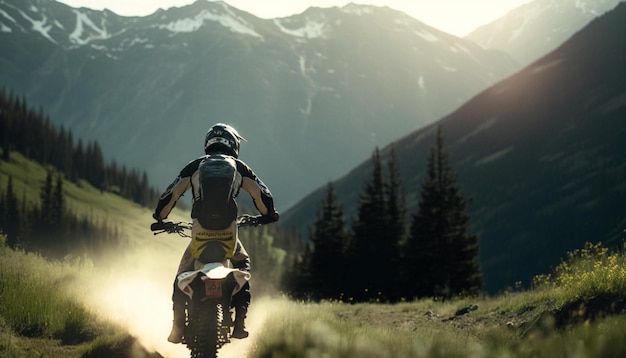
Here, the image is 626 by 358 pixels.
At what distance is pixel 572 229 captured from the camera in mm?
196750

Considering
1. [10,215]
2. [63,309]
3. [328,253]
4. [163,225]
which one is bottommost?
[63,309]

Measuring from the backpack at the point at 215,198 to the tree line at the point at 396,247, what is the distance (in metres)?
40.4

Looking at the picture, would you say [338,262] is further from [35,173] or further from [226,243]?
[35,173]

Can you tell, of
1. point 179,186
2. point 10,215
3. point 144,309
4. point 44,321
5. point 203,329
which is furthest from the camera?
point 10,215

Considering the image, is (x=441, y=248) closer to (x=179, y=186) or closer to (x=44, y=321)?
(x=44, y=321)

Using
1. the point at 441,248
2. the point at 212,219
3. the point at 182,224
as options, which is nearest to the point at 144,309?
the point at 182,224

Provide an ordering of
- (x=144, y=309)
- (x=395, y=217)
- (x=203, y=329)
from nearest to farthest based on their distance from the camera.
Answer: (x=203, y=329) < (x=144, y=309) < (x=395, y=217)

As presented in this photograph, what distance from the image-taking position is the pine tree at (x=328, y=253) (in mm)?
54656

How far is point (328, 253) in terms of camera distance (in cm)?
5591

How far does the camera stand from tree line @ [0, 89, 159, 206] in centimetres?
16525

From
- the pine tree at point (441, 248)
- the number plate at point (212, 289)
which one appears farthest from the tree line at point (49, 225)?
the number plate at point (212, 289)

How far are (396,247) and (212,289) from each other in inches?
1892

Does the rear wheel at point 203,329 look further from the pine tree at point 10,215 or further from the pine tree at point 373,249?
the pine tree at point 10,215

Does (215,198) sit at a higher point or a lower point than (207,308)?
higher
